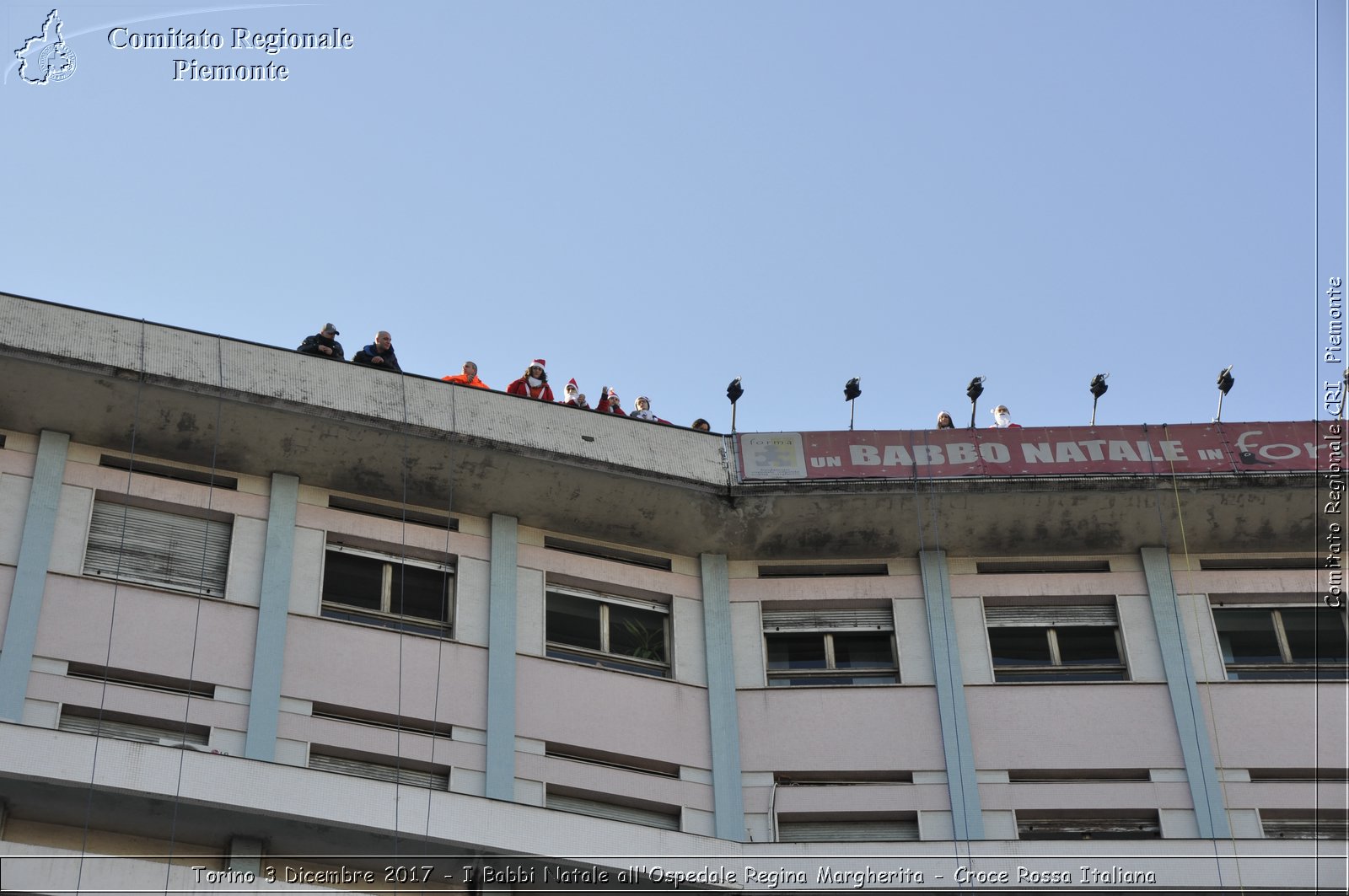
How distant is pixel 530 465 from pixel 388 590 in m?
2.07

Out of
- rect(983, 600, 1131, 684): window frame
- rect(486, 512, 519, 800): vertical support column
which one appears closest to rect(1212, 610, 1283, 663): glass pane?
rect(983, 600, 1131, 684): window frame

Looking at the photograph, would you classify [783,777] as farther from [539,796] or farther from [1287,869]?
[1287,869]

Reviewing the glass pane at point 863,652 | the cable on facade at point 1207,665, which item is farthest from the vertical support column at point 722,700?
the cable on facade at point 1207,665

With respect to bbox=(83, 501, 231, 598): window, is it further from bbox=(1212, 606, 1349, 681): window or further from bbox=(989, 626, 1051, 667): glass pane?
bbox=(1212, 606, 1349, 681): window

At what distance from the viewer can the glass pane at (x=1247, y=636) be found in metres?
21.0

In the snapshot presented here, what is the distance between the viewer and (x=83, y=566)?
1897 centimetres

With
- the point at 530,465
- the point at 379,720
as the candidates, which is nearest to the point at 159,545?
the point at 379,720

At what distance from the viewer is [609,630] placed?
20.7 meters

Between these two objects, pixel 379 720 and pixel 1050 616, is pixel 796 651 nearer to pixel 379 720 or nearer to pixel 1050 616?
pixel 1050 616

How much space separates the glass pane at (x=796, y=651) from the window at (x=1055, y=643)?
6.38ft

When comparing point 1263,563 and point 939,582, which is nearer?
point 939,582

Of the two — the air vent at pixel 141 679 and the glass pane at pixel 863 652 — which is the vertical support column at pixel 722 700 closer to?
the glass pane at pixel 863 652

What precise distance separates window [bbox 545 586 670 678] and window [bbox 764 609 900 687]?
4.15 feet

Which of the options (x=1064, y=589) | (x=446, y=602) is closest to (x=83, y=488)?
(x=446, y=602)
